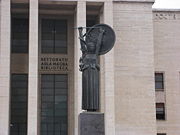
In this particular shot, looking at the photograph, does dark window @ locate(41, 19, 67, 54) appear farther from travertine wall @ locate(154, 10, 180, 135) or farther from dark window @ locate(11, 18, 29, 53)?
travertine wall @ locate(154, 10, 180, 135)

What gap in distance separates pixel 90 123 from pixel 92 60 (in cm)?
161

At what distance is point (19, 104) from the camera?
35.9 m

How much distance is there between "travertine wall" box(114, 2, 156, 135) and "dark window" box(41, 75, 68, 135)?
4.51 metres

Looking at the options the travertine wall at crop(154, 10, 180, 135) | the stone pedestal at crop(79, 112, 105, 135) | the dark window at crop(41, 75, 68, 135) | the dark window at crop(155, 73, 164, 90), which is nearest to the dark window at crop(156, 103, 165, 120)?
the travertine wall at crop(154, 10, 180, 135)

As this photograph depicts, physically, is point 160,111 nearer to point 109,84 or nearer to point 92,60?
point 109,84

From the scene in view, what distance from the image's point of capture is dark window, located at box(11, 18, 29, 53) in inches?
1439

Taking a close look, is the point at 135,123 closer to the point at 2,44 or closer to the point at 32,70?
the point at 32,70

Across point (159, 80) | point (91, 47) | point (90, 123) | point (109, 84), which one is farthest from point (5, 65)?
point (90, 123)

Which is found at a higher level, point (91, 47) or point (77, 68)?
point (77, 68)

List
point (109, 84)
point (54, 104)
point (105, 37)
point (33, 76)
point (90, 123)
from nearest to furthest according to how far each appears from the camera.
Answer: point (90, 123) < point (105, 37) < point (33, 76) < point (109, 84) < point (54, 104)

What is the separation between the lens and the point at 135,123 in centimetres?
3400

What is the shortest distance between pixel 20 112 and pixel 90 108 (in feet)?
81.1

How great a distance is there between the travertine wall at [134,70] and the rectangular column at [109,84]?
52.2 inches

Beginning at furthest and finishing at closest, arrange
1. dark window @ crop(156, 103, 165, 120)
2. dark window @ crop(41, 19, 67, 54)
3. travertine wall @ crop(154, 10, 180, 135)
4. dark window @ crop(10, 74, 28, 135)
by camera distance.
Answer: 1. dark window @ crop(156, 103, 165, 120)
2. travertine wall @ crop(154, 10, 180, 135)
3. dark window @ crop(41, 19, 67, 54)
4. dark window @ crop(10, 74, 28, 135)
